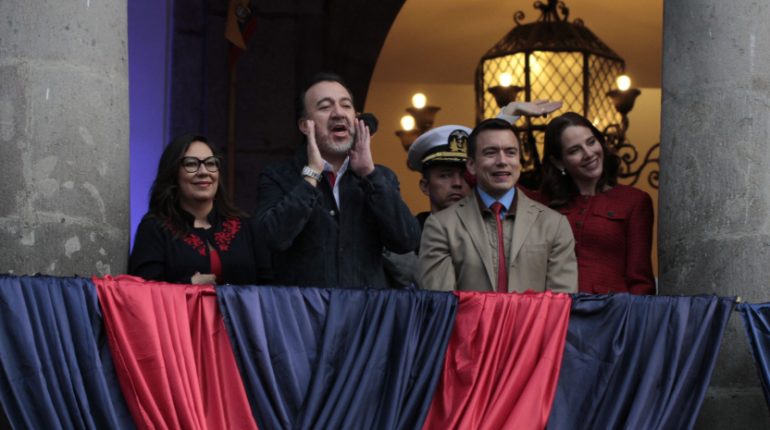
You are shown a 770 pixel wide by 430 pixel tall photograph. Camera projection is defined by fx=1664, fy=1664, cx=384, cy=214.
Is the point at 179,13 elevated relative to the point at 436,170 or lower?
elevated

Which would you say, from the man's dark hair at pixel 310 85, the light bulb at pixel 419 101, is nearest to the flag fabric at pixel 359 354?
the man's dark hair at pixel 310 85

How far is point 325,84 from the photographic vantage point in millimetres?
7320

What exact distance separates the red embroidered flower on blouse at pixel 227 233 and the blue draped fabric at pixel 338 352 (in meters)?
1.04

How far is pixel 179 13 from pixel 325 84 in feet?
15.1

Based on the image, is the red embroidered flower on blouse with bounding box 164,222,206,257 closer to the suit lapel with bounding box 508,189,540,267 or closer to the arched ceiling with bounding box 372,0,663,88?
the suit lapel with bounding box 508,189,540,267

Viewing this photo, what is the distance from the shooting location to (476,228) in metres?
6.93

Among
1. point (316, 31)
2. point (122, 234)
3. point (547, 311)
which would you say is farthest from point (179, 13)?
point (547, 311)

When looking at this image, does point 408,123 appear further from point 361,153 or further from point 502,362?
point 502,362

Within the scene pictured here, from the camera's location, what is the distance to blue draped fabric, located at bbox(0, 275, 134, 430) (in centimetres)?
573

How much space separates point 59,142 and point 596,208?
7.81 ft

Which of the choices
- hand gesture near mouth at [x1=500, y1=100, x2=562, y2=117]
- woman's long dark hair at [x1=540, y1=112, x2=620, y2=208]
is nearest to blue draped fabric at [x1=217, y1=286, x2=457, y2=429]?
woman's long dark hair at [x1=540, y1=112, x2=620, y2=208]

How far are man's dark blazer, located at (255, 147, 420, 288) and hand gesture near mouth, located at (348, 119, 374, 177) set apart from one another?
0.04 m

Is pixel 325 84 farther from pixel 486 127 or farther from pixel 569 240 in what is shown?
pixel 569 240

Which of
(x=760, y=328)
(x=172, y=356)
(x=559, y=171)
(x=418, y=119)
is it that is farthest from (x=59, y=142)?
(x=418, y=119)
